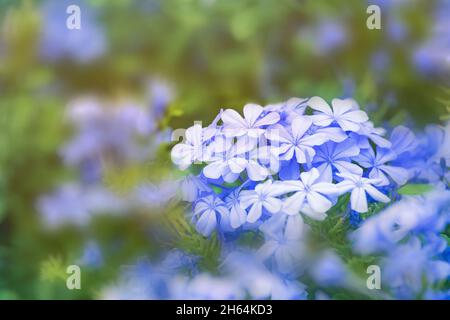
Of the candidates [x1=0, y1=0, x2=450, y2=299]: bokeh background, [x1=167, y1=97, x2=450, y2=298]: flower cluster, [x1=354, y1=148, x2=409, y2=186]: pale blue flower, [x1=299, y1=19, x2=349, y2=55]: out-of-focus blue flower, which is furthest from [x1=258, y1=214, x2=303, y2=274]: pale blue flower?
[x1=299, y1=19, x2=349, y2=55]: out-of-focus blue flower

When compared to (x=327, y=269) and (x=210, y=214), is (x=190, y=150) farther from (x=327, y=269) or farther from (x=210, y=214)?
(x=327, y=269)

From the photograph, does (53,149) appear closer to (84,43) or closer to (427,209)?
(84,43)

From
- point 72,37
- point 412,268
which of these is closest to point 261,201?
point 412,268

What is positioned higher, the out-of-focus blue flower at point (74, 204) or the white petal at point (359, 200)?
the out-of-focus blue flower at point (74, 204)

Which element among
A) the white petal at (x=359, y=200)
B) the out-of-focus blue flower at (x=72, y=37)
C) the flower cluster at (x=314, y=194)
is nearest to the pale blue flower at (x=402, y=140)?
the flower cluster at (x=314, y=194)

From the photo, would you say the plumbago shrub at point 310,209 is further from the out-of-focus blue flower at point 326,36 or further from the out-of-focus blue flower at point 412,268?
the out-of-focus blue flower at point 326,36

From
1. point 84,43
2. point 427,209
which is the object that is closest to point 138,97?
point 84,43

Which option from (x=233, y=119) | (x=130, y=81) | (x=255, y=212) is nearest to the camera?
(x=255, y=212)
